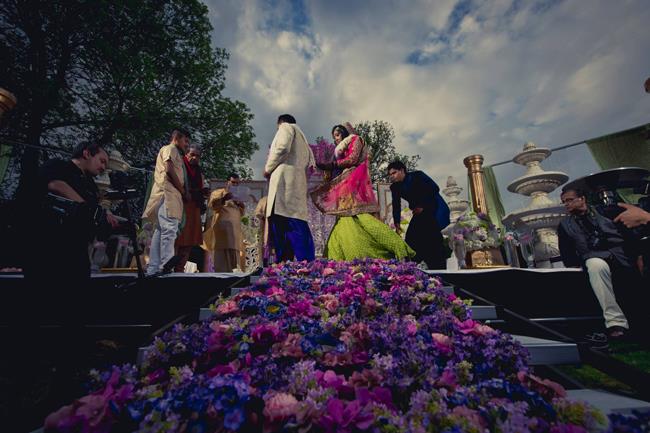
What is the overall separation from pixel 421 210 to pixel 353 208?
3.88 feet

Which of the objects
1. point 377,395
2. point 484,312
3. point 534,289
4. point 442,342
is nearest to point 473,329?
point 442,342

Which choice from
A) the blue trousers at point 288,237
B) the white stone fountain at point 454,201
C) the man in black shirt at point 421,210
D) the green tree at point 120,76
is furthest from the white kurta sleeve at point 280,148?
the green tree at point 120,76

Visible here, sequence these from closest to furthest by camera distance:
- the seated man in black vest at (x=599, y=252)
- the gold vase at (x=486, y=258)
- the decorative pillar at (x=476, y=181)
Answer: the seated man in black vest at (x=599, y=252) < the gold vase at (x=486, y=258) < the decorative pillar at (x=476, y=181)

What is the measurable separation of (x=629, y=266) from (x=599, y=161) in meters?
6.97

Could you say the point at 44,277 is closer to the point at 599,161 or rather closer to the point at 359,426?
the point at 359,426

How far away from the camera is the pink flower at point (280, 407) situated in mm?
1189

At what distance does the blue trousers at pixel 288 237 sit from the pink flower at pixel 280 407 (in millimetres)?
3511

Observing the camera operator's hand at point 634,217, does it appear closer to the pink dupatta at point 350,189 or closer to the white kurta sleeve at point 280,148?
the pink dupatta at point 350,189

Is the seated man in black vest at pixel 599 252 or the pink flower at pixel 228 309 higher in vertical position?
the seated man in black vest at pixel 599 252

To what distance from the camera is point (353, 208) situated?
17.3 ft

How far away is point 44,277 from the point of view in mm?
2609

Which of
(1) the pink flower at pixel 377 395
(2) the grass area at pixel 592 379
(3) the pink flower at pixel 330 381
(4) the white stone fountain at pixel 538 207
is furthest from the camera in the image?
(4) the white stone fountain at pixel 538 207

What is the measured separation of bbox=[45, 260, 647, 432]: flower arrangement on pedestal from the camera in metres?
1.19

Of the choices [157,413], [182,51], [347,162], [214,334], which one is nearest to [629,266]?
[347,162]
